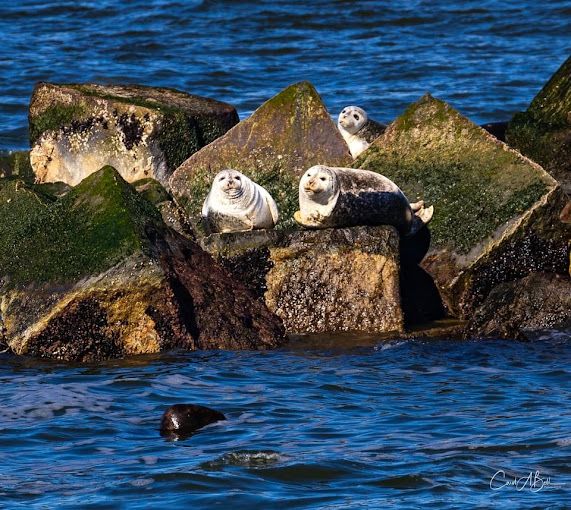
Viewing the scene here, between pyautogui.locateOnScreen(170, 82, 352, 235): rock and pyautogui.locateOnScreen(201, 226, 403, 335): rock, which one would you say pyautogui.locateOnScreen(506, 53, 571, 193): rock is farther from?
pyautogui.locateOnScreen(201, 226, 403, 335): rock

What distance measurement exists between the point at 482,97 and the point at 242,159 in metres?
7.51

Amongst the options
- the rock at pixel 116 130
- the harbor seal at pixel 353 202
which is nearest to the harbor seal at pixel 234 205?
the harbor seal at pixel 353 202

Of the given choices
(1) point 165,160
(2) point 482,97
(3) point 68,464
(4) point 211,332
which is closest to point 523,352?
(4) point 211,332

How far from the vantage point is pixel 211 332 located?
29.7 feet

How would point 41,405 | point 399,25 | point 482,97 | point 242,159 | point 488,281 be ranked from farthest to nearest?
point 399,25 → point 482,97 → point 242,159 → point 488,281 → point 41,405

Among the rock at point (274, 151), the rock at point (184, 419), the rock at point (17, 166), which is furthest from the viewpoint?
the rock at point (17, 166)

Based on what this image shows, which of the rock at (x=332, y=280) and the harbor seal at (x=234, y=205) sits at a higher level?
the harbor seal at (x=234, y=205)

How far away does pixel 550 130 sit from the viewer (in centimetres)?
1118

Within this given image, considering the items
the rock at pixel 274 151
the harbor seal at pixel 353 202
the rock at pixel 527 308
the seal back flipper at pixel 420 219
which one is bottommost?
the rock at pixel 527 308

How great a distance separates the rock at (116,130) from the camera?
1162 cm

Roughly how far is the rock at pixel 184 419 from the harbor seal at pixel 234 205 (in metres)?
2.81

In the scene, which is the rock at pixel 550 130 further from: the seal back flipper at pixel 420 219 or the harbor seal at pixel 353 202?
the harbor seal at pixel 353 202

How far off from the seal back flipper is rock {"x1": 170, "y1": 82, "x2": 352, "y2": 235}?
40.9 inches

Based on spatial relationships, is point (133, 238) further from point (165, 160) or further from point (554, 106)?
point (554, 106)
